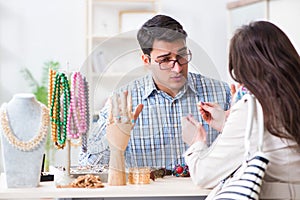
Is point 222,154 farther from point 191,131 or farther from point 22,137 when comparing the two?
point 22,137

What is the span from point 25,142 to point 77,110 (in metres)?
0.19

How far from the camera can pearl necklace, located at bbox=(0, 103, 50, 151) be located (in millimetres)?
1995

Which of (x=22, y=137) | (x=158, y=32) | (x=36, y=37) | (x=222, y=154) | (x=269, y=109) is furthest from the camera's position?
(x=36, y=37)

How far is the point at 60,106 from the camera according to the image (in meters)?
2.06

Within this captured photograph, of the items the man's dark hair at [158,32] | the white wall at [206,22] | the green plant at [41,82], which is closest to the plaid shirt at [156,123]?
the man's dark hair at [158,32]

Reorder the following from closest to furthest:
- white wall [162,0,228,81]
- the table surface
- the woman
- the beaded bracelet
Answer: the woman, the table surface, the beaded bracelet, white wall [162,0,228,81]

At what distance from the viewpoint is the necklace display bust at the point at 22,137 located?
200 centimetres

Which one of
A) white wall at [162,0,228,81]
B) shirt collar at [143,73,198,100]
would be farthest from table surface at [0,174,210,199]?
white wall at [162,0,228,81]

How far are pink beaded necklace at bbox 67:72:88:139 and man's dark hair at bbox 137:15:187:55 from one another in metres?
0.23

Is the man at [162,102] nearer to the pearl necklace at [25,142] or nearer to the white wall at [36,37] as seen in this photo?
the pearl necklace at [25,142]

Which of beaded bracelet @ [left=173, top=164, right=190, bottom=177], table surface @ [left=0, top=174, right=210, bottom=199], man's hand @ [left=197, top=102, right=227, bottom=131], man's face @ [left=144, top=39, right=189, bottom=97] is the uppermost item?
man's face @ [left=144, top=39, right=189, bottom=97]

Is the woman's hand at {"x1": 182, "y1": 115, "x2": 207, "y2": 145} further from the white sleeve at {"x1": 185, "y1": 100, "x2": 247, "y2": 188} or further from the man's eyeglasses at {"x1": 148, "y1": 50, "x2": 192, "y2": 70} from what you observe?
the man's eyeglasses at {"x1": 148, "y1": 50, "x2": 192, "y2": 70}

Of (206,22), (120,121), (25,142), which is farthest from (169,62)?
(206,22)

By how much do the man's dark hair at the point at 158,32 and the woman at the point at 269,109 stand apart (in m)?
0.28
